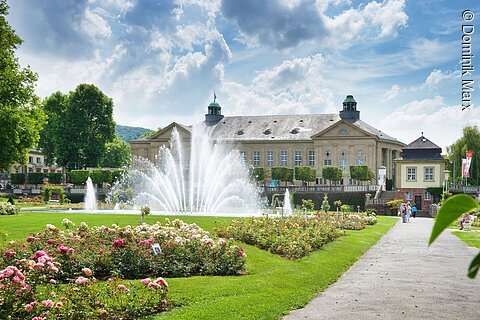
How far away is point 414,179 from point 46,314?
5729 centimetres

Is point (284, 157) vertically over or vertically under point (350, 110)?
under

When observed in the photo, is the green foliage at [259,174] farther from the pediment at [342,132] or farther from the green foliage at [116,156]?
the green foliage at [116,156]

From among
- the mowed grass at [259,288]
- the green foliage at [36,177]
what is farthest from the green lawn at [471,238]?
the green foliage at [36,177]

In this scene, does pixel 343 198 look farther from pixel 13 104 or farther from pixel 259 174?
pixel 13 104

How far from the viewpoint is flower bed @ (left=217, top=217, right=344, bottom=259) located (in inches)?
699

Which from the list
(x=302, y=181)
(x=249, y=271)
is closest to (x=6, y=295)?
(x=249, y=271)

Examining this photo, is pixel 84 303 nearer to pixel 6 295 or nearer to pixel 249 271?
pixel 6 295

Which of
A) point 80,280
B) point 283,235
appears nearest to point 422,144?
point 283,235

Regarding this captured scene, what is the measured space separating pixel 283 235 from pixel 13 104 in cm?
2347

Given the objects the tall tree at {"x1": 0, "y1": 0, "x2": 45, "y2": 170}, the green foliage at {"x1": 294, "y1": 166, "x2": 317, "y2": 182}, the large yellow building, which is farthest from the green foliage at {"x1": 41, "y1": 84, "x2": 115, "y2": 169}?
the tall tree at {"x1": 0, "y1": 0, "x2": 45, "y2": 170}

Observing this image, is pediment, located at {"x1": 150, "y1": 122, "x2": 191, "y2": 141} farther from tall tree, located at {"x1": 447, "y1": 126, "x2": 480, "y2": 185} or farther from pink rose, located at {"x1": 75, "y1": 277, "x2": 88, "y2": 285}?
pink rose, located at {"x1": 75, "y1": 277, "x2": 88, "y2": 285}

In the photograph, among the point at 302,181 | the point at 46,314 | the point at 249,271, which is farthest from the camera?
the point at 302,181

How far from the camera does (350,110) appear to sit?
84.1 metres

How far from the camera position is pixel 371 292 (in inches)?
494
